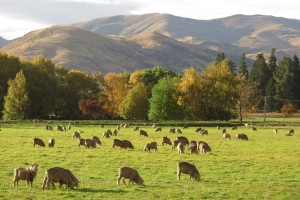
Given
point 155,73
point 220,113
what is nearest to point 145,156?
point 220,113

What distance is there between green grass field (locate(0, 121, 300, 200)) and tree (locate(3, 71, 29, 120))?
181 feet

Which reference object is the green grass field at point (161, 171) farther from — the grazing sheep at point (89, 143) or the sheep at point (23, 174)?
the grazing sheep at point (89, 143)

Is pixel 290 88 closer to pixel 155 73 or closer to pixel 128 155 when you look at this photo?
pixel 155 73

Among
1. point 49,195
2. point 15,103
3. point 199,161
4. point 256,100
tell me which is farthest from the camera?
point 256,100

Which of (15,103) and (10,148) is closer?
(10,148)

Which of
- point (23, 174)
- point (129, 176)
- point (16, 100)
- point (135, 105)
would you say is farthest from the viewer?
point (135, 105)

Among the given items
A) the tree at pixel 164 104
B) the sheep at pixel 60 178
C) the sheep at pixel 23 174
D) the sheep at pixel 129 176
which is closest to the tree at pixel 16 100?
the tree at pixel 164 104

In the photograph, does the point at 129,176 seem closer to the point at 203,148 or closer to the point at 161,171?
the point at 161,171

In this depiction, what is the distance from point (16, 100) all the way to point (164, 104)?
3073cm

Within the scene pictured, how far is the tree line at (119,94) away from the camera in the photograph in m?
99.2

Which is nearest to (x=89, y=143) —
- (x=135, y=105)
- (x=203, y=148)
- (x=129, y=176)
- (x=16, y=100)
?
(x=203, y=148)

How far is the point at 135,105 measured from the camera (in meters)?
105

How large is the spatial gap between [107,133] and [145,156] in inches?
809

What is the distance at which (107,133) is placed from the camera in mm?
54688
